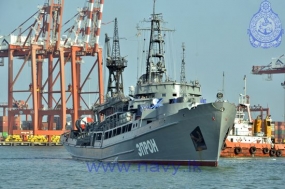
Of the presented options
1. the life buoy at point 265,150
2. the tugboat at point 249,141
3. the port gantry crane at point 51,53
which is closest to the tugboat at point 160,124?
the tugboat at point 249,141

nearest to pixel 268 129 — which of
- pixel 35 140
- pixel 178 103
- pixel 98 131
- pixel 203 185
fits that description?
pixel 98 131

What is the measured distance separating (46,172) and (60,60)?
261ft

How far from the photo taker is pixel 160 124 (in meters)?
51.8

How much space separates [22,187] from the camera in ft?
144

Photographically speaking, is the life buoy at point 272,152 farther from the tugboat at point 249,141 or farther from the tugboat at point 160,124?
the tugboat at point 160,124

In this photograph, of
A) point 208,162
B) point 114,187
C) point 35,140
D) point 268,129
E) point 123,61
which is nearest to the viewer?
point 114,187

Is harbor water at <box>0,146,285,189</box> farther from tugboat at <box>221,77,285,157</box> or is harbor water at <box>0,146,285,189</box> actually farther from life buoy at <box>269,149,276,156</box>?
life buoy at <box>269,149,276,156</box>

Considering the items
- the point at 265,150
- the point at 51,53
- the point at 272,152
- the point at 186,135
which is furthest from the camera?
the point at 51,53

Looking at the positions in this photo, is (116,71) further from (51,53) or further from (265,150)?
(51,53)

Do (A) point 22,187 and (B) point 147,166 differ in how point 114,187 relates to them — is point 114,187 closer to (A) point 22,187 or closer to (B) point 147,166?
(A) point 22,187

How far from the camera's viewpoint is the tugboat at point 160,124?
167 feet

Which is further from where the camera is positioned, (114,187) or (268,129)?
(268,129)

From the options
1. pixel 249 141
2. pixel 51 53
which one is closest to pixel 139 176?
pixel 249 141

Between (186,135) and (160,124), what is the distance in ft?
6.42
